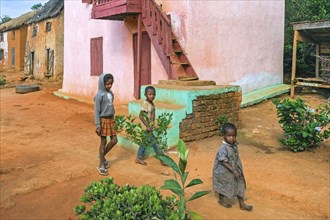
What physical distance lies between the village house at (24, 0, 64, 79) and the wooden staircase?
39.7 feet

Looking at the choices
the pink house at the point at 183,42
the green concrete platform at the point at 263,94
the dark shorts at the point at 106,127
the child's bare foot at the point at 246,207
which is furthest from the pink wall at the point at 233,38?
the child's bare foot at the point at 246,207

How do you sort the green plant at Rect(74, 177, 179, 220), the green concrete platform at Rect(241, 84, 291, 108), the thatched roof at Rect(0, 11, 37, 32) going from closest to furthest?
1. the green plant at Rect(74, 177, 179, 220)
2. the green concrete platform at Rect(241, 84, 291, 108)
3. the thatched roof at Rect(0, 11, 37, 32)

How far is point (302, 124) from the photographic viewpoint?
5.89 metres

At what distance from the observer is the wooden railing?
823cm

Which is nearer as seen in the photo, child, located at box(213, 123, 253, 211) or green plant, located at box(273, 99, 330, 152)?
child, located at box(213, 123, 253, 211)

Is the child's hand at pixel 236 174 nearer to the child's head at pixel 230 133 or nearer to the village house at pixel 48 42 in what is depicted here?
the child's head at pixel 230 133

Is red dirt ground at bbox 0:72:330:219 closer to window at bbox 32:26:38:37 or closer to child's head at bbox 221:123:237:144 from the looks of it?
child's head at bbox 221:123:237:144


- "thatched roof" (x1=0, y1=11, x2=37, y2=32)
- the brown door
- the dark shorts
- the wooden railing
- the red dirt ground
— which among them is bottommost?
the red dirt ground

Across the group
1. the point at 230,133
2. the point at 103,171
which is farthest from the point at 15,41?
the point at 230,133

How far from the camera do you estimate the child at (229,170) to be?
147 inches

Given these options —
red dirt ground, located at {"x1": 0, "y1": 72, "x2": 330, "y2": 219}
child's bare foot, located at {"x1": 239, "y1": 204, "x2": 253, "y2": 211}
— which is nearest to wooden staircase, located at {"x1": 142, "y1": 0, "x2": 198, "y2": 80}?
red dirt ground, located at {"x1": 0, "y1": 72, "x2": 330, "y2": 219}

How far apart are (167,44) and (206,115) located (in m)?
2.44

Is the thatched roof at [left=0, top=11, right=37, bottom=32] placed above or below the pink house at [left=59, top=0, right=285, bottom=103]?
above

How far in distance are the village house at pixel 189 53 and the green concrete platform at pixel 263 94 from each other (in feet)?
0.56
